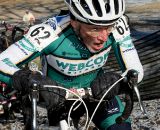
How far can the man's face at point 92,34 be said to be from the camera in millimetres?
2957

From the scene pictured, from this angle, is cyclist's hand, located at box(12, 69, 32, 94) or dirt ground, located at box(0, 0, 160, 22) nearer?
cyclist's hand, located at box(12, 69, 32, 94)

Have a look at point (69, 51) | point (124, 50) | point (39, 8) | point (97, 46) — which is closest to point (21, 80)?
point (97, 46)

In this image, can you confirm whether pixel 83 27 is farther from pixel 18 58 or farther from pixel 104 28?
pixel 18 58

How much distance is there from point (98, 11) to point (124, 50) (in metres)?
0.58

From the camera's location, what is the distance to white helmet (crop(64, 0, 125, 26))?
9.53 feet

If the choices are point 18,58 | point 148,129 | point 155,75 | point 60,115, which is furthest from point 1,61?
point 155,75

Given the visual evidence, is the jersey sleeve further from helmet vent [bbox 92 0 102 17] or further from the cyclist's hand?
the cyclist's hand

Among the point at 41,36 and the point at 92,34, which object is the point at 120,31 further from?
the point at 41,36

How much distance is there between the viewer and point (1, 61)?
3086 millimetres

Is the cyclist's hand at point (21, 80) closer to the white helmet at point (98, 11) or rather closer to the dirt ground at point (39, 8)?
the white helmet at point (98, 11)

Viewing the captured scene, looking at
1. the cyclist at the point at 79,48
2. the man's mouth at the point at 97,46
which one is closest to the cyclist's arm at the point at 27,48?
the cyclist at the point at 79,48

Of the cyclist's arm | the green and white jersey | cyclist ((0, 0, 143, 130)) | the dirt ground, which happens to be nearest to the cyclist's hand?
cyclist ((0, 0, 143, 130))

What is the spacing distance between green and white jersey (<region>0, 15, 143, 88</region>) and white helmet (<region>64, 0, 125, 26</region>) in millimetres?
357

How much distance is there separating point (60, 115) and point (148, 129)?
323 centimetres
